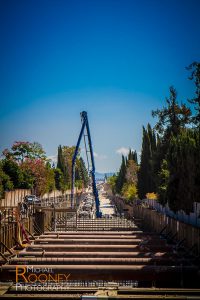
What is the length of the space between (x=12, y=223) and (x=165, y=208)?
50.0ft

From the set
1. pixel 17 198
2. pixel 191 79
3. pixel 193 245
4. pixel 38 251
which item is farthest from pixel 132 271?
pixel 17 198

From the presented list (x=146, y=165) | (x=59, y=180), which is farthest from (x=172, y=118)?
(x=59, y=180)

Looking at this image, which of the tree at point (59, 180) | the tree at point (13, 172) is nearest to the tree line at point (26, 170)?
the tree at point (13, 172)

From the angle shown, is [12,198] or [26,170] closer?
[12,198]

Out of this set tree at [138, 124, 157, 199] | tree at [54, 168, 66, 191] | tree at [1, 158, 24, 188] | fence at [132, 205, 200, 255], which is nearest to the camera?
fence at [132, 205, 200, 255]

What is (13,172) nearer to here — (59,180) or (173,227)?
(173,227)

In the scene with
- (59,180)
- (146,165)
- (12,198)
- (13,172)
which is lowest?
(12,198)

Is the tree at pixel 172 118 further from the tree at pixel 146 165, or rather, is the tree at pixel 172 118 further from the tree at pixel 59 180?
the tree at pixel 59 180

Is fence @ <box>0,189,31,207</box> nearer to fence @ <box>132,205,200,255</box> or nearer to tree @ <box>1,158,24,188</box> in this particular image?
tree @ <box>1,158,24,188</box>

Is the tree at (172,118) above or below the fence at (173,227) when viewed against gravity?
above

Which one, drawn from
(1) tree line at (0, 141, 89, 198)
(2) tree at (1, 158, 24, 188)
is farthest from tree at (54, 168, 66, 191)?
(2) tree at (1, 158, 24, 188)

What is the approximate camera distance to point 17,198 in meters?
42.9

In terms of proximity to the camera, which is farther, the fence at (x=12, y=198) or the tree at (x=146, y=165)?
the tree at (x=146, y=165)

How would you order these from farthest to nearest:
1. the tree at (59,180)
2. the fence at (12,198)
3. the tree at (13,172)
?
1. the tree at (59,180)
2. the tree at (13,172)
3. the fence at (12,198)
